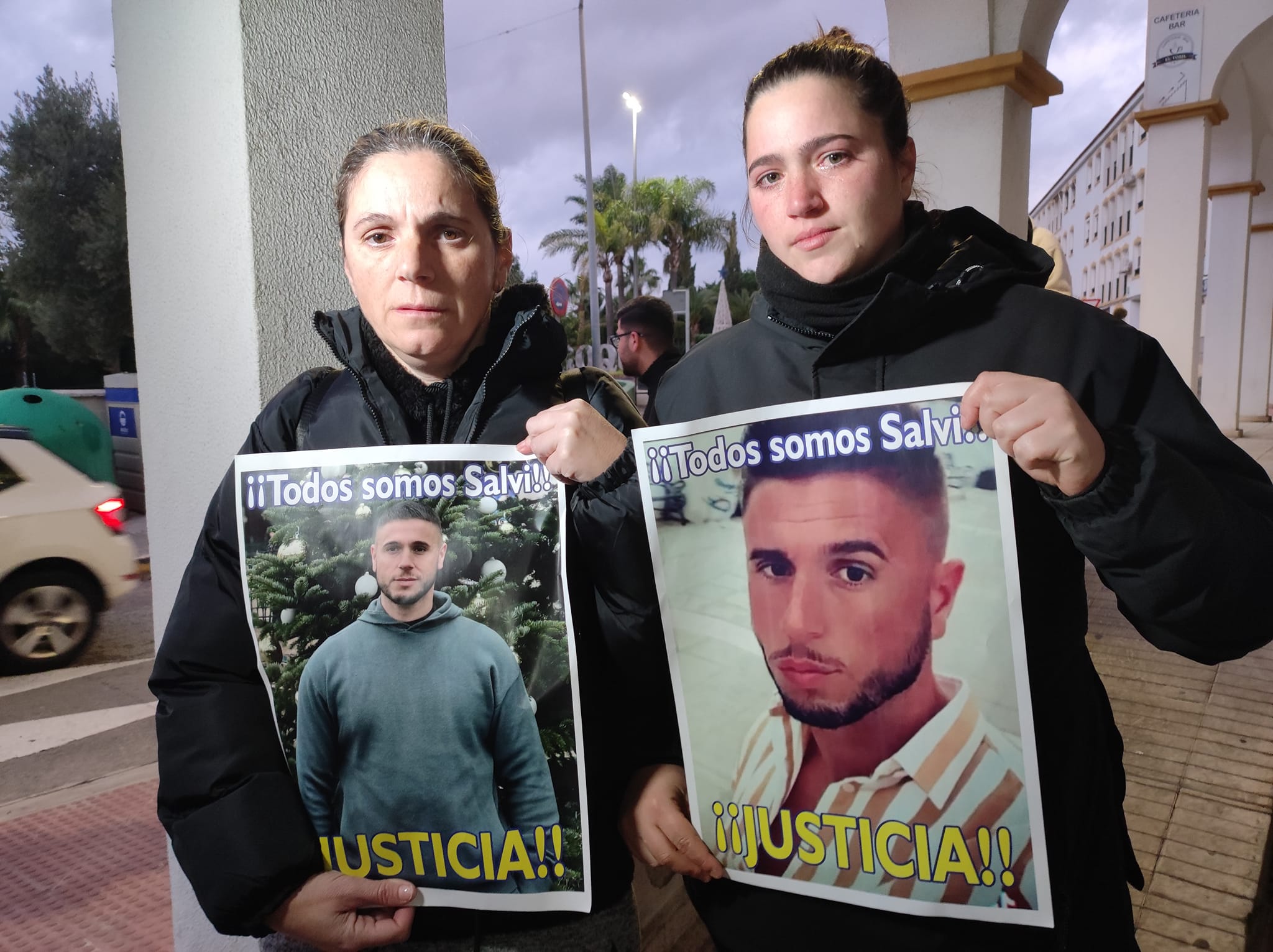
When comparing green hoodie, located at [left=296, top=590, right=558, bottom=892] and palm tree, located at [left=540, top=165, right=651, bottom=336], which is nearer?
green hoodie, located at [left=296, top=590, right=558, bottom=892]

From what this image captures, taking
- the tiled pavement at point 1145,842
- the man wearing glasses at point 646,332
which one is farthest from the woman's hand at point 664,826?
the man wearing glasses at point 646,332

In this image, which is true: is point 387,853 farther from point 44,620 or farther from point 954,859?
point 44,620

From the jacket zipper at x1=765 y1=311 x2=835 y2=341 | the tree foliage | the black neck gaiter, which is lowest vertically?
the jacket zipper at x1=765 y1=311 x2=835 y2=341

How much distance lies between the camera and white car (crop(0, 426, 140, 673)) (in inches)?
241

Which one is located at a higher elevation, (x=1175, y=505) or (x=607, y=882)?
(x=1175, y=505)

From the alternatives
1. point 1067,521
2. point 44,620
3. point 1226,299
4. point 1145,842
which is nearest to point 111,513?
point 44,620

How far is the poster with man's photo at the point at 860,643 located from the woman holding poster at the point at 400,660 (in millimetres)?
117

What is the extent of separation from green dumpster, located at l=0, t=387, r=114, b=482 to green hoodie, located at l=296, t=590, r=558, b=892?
10774mm

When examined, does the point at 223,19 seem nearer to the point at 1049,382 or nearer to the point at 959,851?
the point at 1049,382

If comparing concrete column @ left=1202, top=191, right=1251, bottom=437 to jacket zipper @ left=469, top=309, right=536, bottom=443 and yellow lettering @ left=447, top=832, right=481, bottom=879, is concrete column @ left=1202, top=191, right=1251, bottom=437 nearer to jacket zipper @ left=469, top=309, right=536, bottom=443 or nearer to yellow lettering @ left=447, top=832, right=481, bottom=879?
jacket zipper @ left=469, top=309, right=536, bottom=443

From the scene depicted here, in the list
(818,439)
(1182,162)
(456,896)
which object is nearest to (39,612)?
(456,896)

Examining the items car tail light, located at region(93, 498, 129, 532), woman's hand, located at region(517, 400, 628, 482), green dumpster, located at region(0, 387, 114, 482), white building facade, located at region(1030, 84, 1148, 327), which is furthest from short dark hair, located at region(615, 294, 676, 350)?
white building facade, located at region(1030, 84, 1148, 327)

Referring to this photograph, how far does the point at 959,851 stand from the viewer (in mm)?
995

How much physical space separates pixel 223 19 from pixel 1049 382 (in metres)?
1.70
